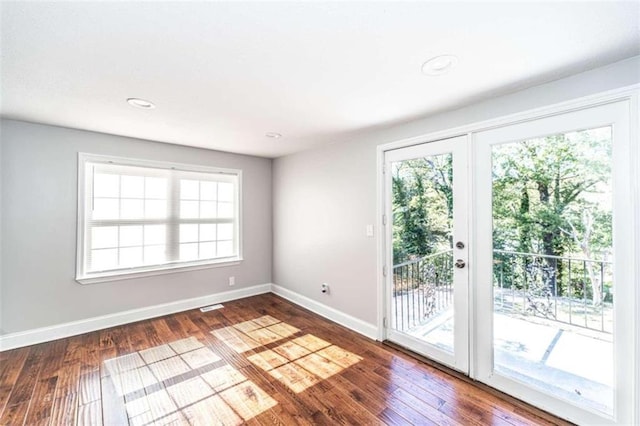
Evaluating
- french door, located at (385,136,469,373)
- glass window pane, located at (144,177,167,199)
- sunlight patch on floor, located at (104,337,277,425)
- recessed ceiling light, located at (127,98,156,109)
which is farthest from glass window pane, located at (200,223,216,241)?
french door, located at (385,136,469,373)

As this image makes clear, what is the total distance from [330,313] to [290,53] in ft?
9.57

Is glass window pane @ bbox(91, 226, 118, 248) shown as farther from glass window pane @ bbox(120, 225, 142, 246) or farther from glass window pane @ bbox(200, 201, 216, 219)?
glass window pane @ bbox(200, 201, 216, 219)

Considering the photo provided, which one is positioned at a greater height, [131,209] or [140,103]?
[140,103]

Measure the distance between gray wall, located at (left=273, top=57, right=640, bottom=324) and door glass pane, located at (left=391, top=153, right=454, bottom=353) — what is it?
0.89 feet

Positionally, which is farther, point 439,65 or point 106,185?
point 106,185

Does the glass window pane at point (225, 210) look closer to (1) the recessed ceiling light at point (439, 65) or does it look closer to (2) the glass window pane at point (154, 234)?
(2) the glass window pane at point (154, 234)

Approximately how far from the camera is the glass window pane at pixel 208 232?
391 cm

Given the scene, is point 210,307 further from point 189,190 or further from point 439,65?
point 439,65

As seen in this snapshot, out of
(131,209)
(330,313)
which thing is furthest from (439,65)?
(131,209)

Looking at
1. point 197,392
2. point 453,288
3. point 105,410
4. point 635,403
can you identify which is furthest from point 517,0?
point 105,410

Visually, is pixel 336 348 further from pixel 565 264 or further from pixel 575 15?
pixel 575 15

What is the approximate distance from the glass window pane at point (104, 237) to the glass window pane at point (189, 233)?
0.73 metres

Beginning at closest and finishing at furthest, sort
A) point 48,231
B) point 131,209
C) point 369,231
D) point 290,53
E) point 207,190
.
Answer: point 290,53 < point 48,231 < point 369,231 < point 131,209 < point 207,190

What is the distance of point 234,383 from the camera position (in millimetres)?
2154
